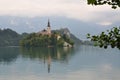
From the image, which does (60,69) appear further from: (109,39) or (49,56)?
(109,39)

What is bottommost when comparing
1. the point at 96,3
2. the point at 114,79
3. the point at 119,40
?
the point at 114,79

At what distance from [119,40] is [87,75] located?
2250 inches

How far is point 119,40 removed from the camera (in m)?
8.71

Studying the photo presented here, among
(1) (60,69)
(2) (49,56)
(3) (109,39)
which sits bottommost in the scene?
(1) (60,69)

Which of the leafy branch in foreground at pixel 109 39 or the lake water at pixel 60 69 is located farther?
the lake water at pixel 60 69

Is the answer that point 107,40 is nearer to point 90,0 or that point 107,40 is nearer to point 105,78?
point 90,0

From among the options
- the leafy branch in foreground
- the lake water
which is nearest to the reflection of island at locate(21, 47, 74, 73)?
the lake water

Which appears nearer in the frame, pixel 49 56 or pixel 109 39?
pixel 109 39

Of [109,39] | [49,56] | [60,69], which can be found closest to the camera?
[109,39]

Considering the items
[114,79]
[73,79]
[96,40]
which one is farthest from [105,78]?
[96,40]

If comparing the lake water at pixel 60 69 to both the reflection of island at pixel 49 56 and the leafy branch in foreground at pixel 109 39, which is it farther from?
the leafy branch in foreground at pixel 109 39

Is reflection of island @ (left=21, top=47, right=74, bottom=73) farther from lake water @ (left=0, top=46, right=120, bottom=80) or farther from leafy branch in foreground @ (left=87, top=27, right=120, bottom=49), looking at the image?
leafy branch in foreground @ (left=87, top=27, right=120, bottom=49)

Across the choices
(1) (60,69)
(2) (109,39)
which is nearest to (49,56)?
(1) (60,69)

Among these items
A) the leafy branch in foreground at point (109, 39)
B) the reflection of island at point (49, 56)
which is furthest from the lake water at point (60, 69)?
the leafy branch in foreground at point (109, 39)
